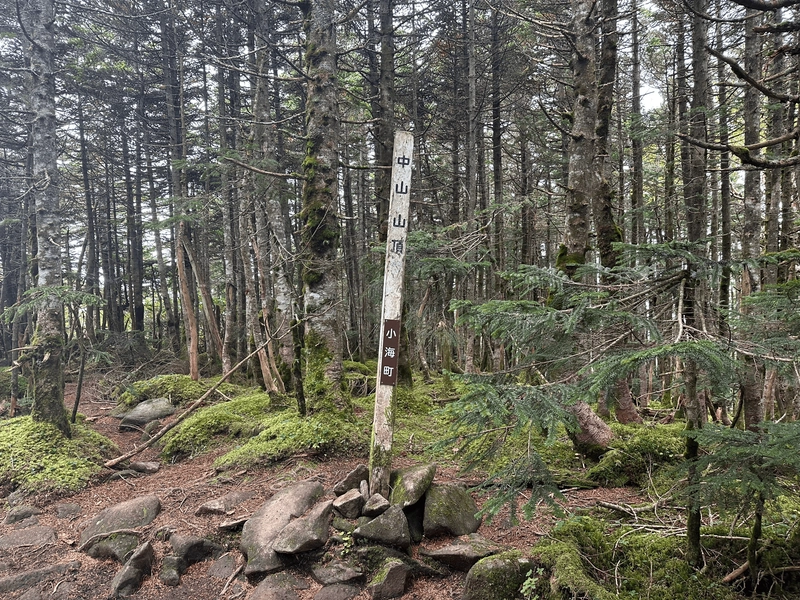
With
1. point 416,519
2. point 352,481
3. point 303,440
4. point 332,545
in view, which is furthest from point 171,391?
point 416,519

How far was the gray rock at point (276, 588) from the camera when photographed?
3.81m

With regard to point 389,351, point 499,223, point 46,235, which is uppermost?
point 499,223

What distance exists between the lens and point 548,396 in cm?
248

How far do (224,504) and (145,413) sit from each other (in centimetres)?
669

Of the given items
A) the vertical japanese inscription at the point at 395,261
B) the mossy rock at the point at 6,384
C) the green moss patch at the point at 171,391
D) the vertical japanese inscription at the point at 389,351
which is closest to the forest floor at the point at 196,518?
the vertical japanese inscription at the point at 389,351

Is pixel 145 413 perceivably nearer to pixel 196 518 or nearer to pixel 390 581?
pixel 196 518

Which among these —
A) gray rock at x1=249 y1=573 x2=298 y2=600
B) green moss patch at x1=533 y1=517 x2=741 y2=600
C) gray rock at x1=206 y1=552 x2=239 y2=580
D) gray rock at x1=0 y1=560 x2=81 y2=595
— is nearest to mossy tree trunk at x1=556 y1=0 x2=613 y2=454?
green moss patch at x1=533 y1=517 x2=741 y2=600

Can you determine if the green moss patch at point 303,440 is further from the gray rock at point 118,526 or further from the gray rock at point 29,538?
the gray rock at point 29,538

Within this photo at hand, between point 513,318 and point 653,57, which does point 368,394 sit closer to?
point 513,318

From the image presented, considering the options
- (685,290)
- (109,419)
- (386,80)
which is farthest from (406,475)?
(109,419)

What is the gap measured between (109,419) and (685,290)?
12828mm

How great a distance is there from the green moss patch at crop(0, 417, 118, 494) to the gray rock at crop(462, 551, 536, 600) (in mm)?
6038

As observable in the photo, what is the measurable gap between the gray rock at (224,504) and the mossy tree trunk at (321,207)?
6.43 ft

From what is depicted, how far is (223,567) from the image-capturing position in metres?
4.33
